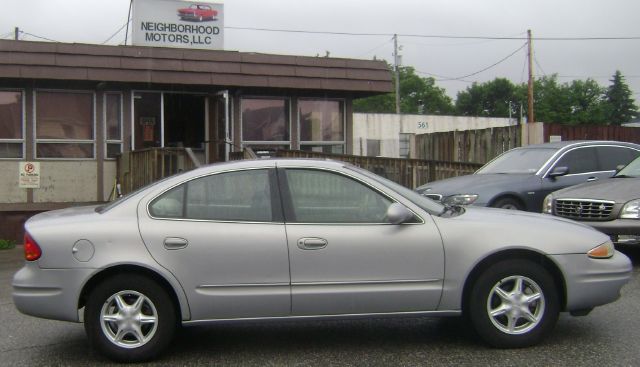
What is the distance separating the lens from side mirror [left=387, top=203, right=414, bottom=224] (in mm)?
4887

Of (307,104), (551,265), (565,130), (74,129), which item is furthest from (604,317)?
(565,130)

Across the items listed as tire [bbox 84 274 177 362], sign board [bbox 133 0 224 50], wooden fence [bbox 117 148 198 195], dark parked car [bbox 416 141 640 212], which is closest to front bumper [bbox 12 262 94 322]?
tire [bbox 84 274 177 362]

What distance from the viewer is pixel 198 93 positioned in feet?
46.4

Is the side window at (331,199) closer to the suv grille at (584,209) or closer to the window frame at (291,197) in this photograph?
the window frame at (291,197)

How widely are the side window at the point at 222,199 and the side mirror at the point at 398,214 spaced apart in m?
0.89

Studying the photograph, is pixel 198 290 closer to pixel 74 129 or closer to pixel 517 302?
pixel 517 302

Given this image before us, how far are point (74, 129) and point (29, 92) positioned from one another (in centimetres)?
109

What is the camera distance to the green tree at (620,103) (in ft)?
273

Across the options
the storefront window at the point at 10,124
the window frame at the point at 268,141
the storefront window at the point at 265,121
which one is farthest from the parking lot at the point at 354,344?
the storefront window at the point at 265,121

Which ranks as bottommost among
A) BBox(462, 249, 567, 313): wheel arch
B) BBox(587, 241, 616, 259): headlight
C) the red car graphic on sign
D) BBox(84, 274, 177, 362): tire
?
BBox(84, 274, 177, 362): tire

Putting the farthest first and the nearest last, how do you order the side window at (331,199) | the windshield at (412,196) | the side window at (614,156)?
the side window at (614,156) → the windshield at (412,196) → the side window at (331,199)

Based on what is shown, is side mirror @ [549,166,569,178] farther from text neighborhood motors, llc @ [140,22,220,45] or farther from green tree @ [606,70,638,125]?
green tree @ [606,70,638,125]

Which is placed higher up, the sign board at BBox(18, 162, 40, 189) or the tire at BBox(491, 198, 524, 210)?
the sign board at BBox(18, 162, 40, 189)

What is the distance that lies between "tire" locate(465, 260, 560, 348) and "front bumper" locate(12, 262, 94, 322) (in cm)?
288
